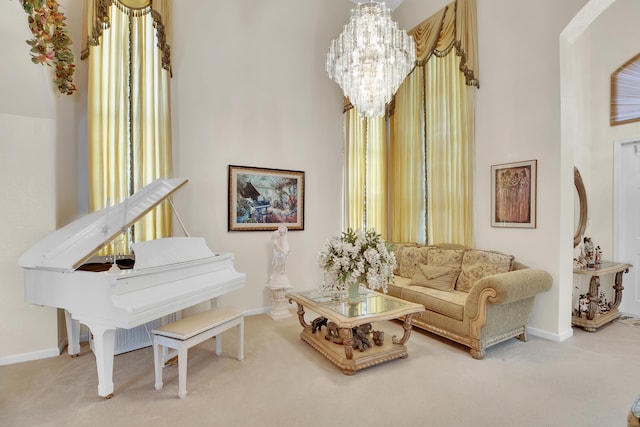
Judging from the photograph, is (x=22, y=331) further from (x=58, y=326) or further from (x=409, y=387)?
(x=409, y=387)

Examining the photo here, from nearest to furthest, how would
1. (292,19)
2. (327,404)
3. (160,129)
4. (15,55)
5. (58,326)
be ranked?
(327,404), (15,55), (58,326), (160,129), (292,19)

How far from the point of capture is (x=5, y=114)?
122 inches

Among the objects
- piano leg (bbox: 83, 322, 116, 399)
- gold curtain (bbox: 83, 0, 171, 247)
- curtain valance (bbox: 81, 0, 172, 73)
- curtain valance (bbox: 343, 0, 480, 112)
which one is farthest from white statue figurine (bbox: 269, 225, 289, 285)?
curtain valance (bbox: 343, 0, 480, 112)

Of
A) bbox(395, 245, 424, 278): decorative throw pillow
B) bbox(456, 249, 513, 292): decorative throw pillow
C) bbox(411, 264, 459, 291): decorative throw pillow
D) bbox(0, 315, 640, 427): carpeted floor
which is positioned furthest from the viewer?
bbox(395, 245, 424, 278): decorative throw pillow

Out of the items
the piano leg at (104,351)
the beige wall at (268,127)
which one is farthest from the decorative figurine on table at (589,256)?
the piano leg at (104,351)

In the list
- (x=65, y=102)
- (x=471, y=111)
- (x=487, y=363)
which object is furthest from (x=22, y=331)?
(x=471, y=111)

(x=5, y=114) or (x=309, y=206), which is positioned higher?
(x=5, y=114)

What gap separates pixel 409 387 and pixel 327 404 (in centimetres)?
73

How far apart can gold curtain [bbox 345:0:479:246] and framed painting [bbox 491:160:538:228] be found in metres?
0.35

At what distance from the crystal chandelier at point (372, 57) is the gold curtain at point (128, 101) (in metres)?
2.31

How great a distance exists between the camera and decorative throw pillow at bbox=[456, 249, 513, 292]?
3803 mm

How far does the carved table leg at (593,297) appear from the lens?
3.89 meters

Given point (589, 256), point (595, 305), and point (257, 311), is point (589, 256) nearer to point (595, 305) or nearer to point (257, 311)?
point (595, 305)

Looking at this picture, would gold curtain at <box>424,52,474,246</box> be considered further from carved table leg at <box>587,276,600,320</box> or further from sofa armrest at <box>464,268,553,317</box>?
carved table leg at <box>587,276,600,320</box>
